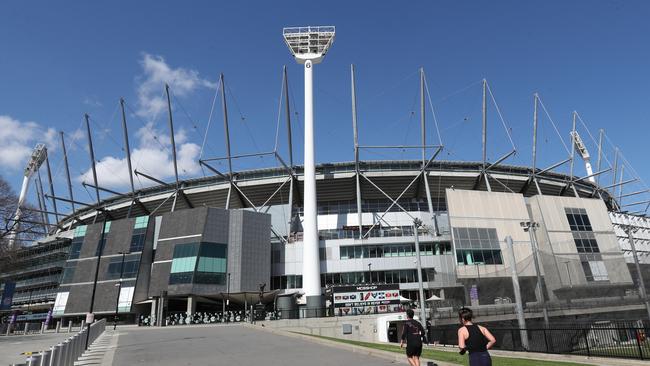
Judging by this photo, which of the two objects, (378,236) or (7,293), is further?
(378,236)

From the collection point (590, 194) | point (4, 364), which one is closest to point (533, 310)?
point (4, 364)

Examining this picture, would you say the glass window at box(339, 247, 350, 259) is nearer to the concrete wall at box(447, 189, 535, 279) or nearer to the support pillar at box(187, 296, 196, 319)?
the concrete wall at box(447, 189, 535, 279)

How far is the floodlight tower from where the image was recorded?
52719mm

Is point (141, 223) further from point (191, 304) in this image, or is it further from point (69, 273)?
point (191, 304)

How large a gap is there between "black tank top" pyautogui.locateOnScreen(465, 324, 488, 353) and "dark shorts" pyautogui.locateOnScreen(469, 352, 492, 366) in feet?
0.20

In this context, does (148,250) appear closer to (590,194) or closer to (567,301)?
(567,301)

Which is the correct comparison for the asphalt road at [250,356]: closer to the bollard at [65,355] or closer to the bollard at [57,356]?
the bollard at [65,355]

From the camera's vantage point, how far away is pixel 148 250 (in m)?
62.3

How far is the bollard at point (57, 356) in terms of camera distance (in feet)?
31.4

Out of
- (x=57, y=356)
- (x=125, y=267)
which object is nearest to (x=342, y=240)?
(x=125, y=267)

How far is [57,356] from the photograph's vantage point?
991 cm

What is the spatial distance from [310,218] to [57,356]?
4561 centimetres

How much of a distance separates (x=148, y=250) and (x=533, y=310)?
174 ft

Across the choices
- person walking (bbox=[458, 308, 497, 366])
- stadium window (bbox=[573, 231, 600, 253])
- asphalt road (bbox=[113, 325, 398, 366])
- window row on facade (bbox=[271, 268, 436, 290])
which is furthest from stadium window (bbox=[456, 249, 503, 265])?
person walking (bbox=[458, 308, 497, 366])
